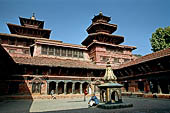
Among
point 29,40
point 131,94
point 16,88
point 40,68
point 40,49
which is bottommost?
point 131,94

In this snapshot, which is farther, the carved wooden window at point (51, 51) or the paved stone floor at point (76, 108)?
the carved wooden window at point (51, 51)

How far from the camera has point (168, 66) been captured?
46.9ft

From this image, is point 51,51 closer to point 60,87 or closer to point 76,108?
point 60,87

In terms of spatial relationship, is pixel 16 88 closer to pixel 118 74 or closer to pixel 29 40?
pixel 29 40

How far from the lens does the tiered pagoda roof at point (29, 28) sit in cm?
2669

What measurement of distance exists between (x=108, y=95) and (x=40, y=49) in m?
16.2

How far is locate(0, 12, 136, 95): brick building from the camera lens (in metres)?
16.4

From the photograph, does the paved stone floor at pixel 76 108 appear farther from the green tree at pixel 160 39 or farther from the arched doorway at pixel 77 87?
the green tree at pixel 160 39

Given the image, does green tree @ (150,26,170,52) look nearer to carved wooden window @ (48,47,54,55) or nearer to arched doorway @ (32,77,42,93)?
carved wooden window @ (48,47,54,55)

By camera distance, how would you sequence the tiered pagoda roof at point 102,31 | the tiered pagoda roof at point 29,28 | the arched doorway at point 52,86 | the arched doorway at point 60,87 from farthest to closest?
1. the tiered pagoda roof at point 102,31
2. the tiered pagoda roof at point 29,28
3. the arched doorway at point 60,87
4. the arched doorway at point 52,86

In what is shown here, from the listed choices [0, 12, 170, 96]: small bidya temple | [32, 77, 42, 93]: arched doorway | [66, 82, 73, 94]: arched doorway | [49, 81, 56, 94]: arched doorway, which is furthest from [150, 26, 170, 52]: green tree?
[32, 77, 42, 93]: arched doorway

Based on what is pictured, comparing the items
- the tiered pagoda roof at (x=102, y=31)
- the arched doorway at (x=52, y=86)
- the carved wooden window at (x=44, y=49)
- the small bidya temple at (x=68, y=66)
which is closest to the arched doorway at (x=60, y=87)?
the small bidya temple at (x=68, y=66)

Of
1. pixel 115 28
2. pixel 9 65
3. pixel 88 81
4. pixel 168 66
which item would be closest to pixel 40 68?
pixel 9 65

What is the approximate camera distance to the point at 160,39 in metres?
31.0
